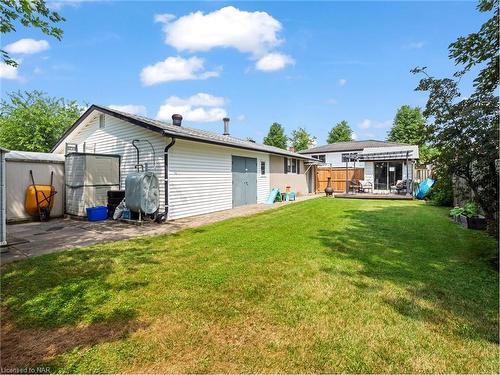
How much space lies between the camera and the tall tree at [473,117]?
157 inches

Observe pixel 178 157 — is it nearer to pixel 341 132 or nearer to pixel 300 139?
pixel 300 139

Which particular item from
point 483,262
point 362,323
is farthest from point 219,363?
point 483,262

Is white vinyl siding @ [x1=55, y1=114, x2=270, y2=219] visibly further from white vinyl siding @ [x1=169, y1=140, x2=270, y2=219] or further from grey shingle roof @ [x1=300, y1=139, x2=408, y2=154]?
grey shingle roof @ [x1=300, y1=139, x2=408, y2=154]

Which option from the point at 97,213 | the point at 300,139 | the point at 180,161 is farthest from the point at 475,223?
the point at 300,139

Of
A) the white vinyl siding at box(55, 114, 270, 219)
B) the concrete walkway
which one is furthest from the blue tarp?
the concrete walkway

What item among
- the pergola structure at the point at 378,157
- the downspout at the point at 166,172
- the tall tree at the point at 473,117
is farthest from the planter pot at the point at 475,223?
the pergola structure at the point at 378,157

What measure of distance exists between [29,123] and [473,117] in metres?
27.3

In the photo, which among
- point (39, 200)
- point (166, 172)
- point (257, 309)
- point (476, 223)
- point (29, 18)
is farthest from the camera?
point (39, 200)

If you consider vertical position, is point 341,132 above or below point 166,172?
above

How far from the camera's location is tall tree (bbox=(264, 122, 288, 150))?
4769 cm

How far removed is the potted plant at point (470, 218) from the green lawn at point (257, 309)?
191 cm

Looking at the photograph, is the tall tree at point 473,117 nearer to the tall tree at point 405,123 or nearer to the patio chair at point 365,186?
the patio chair at point 365,186

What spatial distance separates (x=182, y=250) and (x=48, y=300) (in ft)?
8.14

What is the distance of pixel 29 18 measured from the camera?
226 inches
